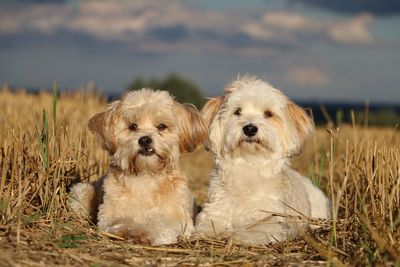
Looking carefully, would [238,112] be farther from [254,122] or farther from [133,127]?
[133,127]

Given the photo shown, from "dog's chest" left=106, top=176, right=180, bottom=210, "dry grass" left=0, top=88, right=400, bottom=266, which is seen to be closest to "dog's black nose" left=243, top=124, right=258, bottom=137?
"dry grass" left=0, top=88, right=400, bottom=266

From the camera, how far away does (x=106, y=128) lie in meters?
6.04

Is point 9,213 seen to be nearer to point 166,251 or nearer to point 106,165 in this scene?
point 166,251

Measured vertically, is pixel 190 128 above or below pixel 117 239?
above

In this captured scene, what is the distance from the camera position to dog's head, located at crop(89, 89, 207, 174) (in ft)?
19.3

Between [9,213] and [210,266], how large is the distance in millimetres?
1767

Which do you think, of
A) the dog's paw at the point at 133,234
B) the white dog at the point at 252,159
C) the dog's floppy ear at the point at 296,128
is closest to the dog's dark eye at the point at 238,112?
the white dog at the point at 252,159

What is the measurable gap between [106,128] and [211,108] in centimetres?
109

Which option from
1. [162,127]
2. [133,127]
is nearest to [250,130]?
[162,127]

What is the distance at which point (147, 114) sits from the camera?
236 inches

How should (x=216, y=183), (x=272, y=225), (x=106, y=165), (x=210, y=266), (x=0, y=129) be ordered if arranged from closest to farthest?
(x=210, y=266)
(x=272, y=225)
(x=216, y=183)
(x=0, y=129)
(x=106, y=165)

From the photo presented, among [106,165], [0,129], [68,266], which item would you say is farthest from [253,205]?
[0,129]

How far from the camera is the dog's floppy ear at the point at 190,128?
6.02 metres

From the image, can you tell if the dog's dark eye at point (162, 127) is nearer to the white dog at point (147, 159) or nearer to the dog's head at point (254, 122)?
the white dog at point (147, 159)
